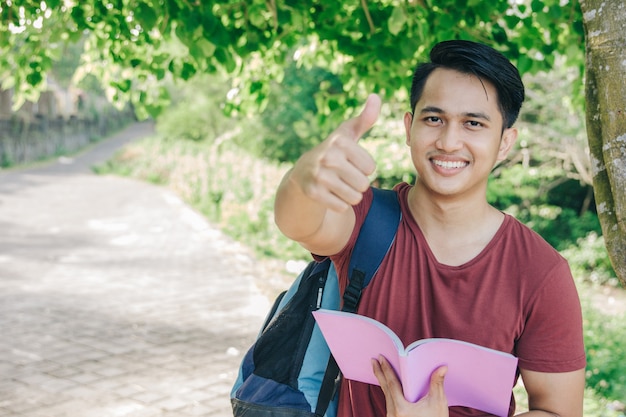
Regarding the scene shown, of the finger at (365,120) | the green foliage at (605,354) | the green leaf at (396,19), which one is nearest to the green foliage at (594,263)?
the green foliage at (605,354)

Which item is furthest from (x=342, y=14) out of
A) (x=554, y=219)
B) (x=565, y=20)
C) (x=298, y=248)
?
(x=554, y=219)

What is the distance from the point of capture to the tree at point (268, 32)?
3.96 meters

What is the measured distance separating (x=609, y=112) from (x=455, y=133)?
0.53 m

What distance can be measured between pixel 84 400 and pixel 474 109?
12.8 feet

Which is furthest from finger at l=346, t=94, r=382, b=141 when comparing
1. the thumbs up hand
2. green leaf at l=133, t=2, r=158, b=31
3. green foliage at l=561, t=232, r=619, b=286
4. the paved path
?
green foliage at l=561, t=232, r=619, b=286

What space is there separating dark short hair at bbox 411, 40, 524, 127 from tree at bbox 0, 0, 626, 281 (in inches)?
64.2

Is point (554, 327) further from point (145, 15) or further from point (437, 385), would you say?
point (145, 15)

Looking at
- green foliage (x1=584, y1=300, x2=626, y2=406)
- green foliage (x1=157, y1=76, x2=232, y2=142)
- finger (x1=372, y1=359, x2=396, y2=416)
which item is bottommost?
green foliage (x1=584, y1=300, x2=626, y2=406)

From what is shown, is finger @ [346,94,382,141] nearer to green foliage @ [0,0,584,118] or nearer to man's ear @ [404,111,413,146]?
man's ear @ [404,111,413,146]

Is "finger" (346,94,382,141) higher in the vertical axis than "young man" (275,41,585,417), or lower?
higher

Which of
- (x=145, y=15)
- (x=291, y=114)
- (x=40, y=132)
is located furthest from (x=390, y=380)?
(x=40, y=132)

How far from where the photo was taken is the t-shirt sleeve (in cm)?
181

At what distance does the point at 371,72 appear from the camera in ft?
15.8

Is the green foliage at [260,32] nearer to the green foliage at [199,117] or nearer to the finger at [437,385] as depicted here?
the finger at [437,385]
